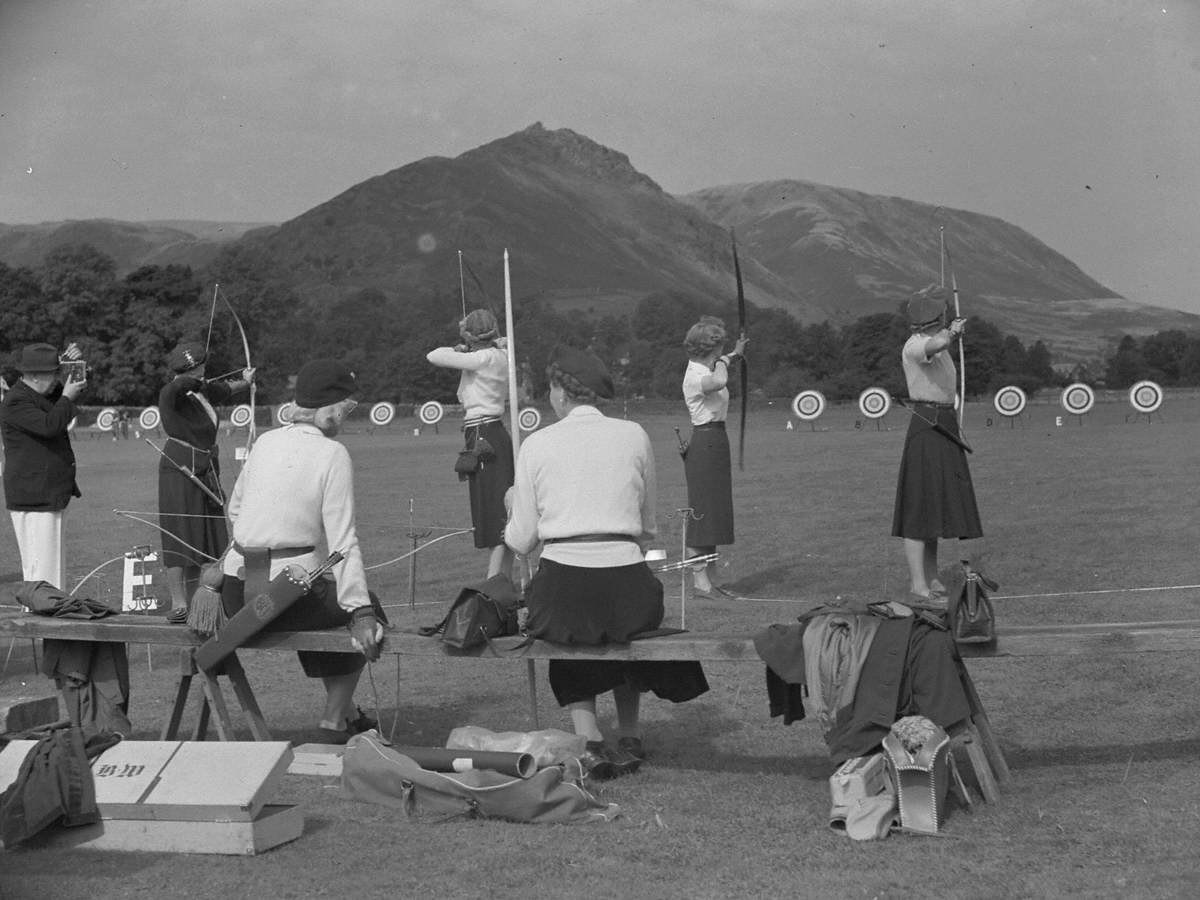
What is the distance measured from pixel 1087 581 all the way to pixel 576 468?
657 cm

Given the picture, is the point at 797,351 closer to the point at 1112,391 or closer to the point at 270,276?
the point at 1112,391

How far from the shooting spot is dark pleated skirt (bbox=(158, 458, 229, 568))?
9.53 m

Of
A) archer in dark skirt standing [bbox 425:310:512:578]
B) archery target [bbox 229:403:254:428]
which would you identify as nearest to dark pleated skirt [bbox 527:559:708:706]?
archer in dark skirt standing [bbox 425:310:512:578]

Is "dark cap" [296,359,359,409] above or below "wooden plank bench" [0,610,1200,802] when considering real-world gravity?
above

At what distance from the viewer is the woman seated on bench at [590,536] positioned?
19.2ft

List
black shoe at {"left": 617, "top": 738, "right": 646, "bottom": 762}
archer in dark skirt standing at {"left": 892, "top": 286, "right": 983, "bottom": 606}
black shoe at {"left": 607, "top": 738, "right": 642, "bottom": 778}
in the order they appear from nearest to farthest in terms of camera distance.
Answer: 1. black shoe at {"left": 607, "top": 738, "right": 642, "bottom": 778}
2. black shoe at {"left": 617, "top": 738, "right": 646, "bottom": 762}
3. archer in dark skirt standing at {"left": 892, "top": 286, "right": 983, "bottom": 606}

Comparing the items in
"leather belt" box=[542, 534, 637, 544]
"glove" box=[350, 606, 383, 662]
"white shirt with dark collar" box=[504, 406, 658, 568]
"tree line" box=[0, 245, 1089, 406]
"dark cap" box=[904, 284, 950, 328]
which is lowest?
"glove" box=[350, 606, 383, 662]

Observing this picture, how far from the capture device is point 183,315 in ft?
279

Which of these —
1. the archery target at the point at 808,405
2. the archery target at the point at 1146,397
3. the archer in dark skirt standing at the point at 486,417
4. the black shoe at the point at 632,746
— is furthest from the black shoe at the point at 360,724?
the archery target at the point at 1146,397

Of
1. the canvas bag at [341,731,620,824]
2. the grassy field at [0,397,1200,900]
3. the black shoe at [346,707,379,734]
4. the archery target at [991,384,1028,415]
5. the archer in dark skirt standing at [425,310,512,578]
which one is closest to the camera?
the grassy field at [0,397,1200,900]

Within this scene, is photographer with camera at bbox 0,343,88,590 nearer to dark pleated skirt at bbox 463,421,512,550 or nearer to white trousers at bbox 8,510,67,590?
white trousers at bbox 8,510,67,590

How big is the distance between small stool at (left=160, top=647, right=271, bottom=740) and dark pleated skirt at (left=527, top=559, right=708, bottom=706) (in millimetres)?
1278

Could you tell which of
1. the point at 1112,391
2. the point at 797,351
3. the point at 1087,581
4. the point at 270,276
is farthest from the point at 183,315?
the point at 1087,581

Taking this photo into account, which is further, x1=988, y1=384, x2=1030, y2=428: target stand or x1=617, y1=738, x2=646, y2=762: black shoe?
x1=988, y1=384, x2=1030, y2=428: target stand
